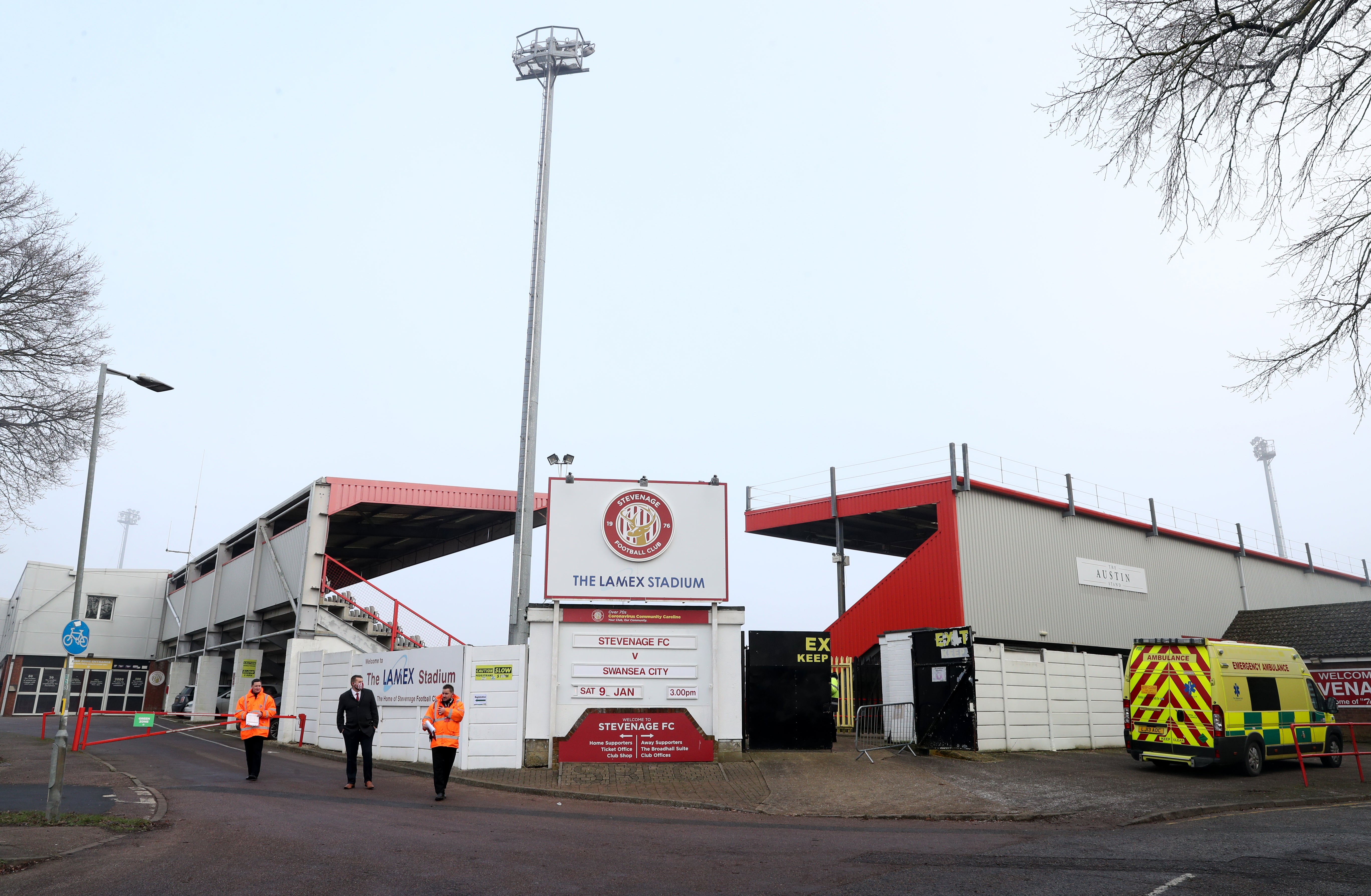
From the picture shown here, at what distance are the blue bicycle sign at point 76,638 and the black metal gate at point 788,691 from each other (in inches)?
437

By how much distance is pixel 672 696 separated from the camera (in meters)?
15.5

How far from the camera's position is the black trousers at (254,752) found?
46.0 ft

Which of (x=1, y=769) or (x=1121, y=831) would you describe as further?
(x=1, y=769)

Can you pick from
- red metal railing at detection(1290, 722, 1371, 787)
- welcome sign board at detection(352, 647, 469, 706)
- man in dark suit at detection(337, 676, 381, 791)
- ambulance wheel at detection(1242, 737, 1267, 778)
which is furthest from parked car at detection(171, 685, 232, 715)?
red metal railing at detection(1290, 722, 1371, 787)

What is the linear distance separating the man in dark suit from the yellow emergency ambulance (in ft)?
40.8

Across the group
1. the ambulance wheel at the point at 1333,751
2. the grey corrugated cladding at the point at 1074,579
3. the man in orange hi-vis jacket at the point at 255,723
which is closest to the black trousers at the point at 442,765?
the man in orange hi-vis jacket at the point at 255,723

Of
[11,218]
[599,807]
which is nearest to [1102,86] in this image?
[599,807]

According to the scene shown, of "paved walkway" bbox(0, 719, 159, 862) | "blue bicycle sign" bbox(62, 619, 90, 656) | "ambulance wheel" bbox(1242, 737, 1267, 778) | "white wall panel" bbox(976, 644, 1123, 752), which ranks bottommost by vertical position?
"paved walkway" bbox(0, 719, 159, 862)

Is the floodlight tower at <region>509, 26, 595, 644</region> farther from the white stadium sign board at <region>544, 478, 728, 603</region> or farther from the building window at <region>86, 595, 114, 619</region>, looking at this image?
the building window at <region>86, 595, 114, 619</region>

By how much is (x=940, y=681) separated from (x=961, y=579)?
8.86 metres

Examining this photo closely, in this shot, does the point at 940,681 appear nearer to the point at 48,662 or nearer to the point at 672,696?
the point at 672,696

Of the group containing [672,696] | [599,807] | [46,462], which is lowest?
[599,807]

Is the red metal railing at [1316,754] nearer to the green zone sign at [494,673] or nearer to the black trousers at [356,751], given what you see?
the green zone sign at [494,673]

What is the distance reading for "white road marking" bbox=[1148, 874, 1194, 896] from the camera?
21.6 feet
